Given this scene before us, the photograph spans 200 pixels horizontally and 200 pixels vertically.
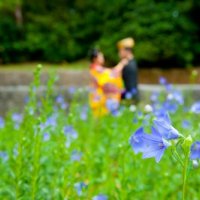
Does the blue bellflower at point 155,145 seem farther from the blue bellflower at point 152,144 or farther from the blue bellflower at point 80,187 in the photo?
the blue bellflower at point 80,187

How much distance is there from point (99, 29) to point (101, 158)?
1780cm

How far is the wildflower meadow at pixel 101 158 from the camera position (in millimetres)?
1172

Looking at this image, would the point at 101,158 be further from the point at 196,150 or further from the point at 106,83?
the point at 106,83

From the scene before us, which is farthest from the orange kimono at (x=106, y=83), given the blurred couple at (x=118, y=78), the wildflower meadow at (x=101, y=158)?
the wildflower meadow at (x=101, y=158)

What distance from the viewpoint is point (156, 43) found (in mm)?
18688

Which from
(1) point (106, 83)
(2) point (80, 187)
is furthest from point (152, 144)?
(1) point (106, 83)

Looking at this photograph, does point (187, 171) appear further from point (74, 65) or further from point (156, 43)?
point (74, 65)

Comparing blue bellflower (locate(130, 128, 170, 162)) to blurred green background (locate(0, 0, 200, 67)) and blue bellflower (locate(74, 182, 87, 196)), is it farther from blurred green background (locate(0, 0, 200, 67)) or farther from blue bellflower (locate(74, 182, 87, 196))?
blurred green background (locate(0, 0, 200, 67))

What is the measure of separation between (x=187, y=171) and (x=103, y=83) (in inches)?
198

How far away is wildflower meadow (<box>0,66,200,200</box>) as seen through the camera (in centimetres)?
117

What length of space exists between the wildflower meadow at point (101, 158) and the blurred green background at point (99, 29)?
14.3 meters

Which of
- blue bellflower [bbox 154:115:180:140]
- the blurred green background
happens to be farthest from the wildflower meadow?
the blurred green background

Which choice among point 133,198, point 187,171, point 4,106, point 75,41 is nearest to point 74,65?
point 75,41

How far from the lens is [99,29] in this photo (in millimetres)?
21078
